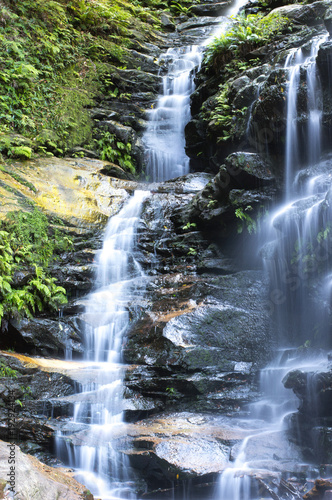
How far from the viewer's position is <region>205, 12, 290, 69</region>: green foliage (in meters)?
11.0

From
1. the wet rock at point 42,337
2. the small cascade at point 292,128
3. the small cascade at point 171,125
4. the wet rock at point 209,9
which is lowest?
the wet rock at point 42,337

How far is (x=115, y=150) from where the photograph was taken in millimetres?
12906

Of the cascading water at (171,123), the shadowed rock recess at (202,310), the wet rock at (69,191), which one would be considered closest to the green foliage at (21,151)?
the shadowed rock recess at (202,310)

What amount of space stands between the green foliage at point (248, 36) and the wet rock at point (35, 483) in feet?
38.6

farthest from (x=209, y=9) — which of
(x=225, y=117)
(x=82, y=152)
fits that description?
(x=225, y=117)

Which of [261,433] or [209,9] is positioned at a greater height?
[209,9]

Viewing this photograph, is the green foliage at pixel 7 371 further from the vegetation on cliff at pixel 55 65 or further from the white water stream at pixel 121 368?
the vegetation on cliff at pixel 55 65

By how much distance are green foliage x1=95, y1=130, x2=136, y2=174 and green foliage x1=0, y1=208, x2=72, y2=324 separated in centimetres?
463

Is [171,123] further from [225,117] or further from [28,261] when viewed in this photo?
[28,261]

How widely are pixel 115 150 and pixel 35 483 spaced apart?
36.5 feet

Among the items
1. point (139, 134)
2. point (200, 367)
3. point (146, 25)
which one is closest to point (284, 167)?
point (200, 367)

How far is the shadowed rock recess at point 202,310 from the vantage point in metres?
4.44

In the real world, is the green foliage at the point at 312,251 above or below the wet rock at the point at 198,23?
Result: below

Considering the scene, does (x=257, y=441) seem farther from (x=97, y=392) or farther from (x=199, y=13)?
(x=199, y=13)
